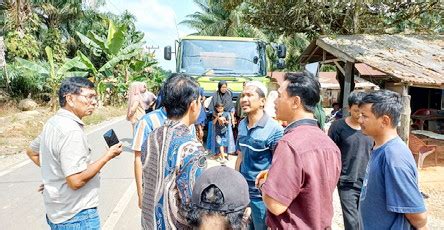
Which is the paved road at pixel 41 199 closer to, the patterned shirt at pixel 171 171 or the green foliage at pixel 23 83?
the patterned shirt at pixel 171 171

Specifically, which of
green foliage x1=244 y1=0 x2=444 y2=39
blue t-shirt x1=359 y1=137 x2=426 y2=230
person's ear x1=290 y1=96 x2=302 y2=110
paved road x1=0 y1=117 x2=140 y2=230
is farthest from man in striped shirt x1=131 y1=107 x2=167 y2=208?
green foliage x1=244 y1=0 x2=444 y2=39

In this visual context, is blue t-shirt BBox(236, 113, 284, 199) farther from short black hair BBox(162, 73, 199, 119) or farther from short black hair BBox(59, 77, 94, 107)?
short black hair BBox(59, 77, 94, 107)

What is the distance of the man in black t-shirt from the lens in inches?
136

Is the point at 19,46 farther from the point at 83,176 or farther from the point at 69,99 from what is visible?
the point at 83,176

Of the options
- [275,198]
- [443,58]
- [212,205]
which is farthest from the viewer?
[443,58]

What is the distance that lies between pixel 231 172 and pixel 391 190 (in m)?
1.19

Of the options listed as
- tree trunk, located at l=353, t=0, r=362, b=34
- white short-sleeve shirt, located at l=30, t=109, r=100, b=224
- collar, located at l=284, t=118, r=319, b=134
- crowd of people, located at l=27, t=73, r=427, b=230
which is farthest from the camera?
tree trunk, located at l=353, t=0, r=362, b=34

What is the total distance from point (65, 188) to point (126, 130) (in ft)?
34.7

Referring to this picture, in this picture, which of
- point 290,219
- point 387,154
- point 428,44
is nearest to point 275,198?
point 290,219

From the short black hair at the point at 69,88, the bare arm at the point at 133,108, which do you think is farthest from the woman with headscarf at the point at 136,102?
the short black hair at the point at 69,88

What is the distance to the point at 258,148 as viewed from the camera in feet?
9.78

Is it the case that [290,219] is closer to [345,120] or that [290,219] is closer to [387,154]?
[387,154]

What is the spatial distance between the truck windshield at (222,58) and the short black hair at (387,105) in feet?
21.8

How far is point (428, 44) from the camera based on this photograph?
11352 mm
